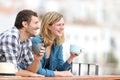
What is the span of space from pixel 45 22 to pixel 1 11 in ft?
4.68

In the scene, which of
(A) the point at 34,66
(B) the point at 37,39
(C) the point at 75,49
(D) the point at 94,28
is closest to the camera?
(A) the point at 34,66

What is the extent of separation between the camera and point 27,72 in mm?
2131

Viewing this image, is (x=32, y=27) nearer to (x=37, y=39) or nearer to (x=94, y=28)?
(x=37, y=39)

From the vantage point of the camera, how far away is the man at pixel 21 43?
2.18 m

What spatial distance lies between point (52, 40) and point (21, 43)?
237mm

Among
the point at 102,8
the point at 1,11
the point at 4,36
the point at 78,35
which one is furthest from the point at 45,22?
the point at 102,8

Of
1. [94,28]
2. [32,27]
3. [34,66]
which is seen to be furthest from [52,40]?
[94,28]

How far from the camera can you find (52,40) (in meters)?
2.53

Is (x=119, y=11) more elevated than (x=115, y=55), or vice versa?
(x=119, y=11)

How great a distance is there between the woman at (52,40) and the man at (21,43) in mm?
92

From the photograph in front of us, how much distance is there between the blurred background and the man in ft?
7.11

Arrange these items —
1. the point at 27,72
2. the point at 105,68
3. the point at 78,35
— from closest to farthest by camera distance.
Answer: the point at 27,72, the point at 78,35, the point at 105,68

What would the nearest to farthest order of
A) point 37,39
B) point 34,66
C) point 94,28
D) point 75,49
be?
point 34,66, point 75,49, point 37,39, point 94,28

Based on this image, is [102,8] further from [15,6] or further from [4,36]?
[4,36]
